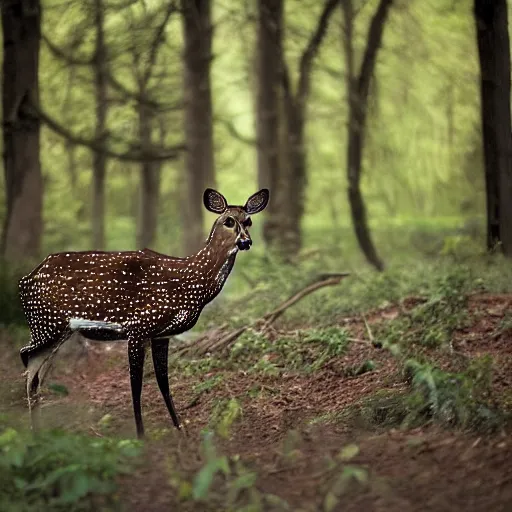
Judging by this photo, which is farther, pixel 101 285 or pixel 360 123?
pixel 360 123

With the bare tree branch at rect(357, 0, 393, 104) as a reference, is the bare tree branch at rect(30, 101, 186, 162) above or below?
below

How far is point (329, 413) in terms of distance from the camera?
675 cm

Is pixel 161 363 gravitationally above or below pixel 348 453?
above

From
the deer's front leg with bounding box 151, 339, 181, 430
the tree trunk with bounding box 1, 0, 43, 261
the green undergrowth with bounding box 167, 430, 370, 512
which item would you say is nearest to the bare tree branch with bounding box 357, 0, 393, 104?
the tree trunk with bounding box 1, 0, 43, 261

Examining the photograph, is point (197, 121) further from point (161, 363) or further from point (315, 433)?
point (315, 433)

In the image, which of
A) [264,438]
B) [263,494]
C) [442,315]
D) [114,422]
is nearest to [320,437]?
[264,438]

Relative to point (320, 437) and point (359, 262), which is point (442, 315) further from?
point (359, 262)

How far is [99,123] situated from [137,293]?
1098 centimetres

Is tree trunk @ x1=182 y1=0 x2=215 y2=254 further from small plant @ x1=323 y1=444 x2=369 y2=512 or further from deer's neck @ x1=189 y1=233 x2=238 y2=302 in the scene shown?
small plant @ x1=323 y1=444 x2=369 y2=512

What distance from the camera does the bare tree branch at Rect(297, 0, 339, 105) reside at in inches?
567

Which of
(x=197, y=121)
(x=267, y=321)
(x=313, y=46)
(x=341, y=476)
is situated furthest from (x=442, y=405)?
(x=313, y=46)

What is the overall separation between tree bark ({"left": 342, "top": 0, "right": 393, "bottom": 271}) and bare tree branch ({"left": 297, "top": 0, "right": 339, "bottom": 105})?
0.41m

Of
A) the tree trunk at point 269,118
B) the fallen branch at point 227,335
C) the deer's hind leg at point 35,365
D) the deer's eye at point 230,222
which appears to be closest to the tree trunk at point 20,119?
the fallen branch at point 227,335

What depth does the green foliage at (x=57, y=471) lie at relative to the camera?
4.81m
